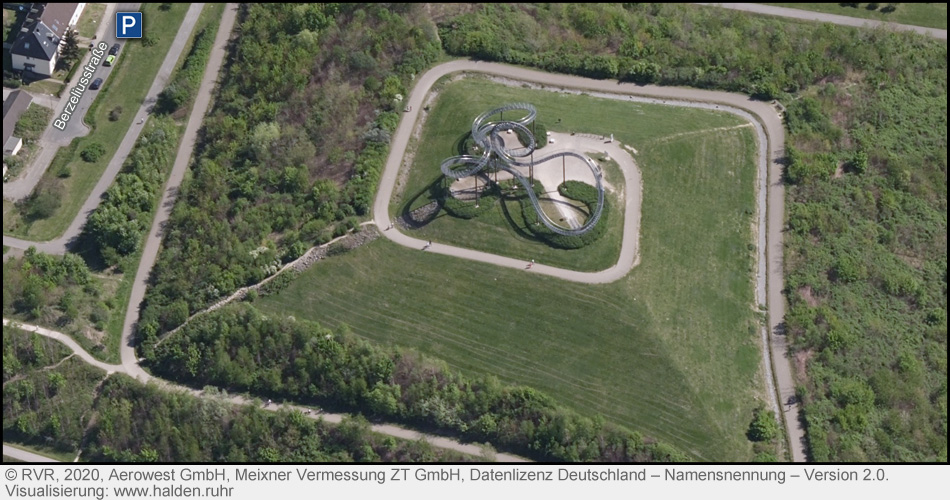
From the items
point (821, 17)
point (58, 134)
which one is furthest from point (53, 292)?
point (821, 17)

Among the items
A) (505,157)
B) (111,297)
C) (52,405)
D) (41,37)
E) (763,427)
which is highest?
(41,37)

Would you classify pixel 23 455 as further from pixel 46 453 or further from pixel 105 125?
pixel 105 125

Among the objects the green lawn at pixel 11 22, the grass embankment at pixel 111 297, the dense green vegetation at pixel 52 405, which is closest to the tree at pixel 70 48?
the green lawn at pixel 11 22

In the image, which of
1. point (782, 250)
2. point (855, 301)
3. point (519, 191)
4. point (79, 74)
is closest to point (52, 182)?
point (79, 74)

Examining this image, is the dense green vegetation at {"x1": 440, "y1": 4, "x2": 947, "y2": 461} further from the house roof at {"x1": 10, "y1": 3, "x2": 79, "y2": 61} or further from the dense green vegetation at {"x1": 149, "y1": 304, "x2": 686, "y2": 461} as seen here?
the house roof at {"x1": 10, "y1": 3, "x2": 79, "y2": 61}

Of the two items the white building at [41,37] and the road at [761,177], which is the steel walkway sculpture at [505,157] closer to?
the road at [761,177]

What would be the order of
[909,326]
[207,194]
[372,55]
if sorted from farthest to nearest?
1. [372,55]
2. [207,194]
3. [909,326]

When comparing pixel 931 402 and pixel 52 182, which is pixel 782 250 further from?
pixel 52 182
